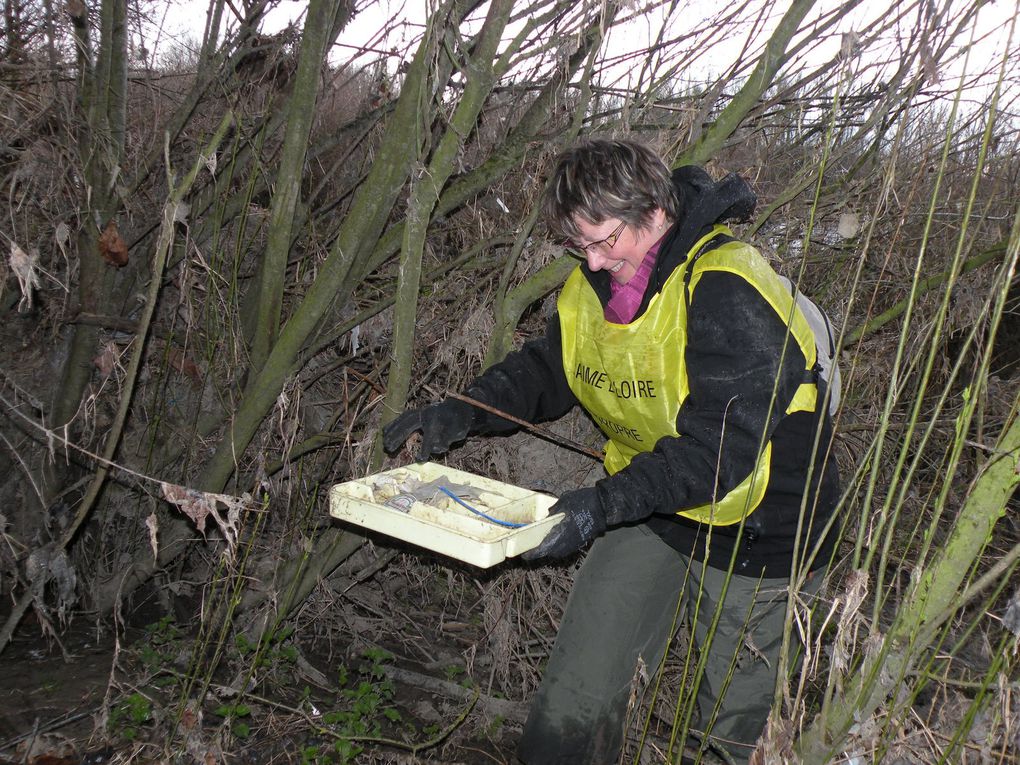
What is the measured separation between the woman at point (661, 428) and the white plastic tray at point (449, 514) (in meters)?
0.10

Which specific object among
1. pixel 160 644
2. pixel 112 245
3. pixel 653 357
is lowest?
pixel 160 644

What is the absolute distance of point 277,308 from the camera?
3166 mm

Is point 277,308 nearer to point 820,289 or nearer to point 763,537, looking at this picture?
point 763,537

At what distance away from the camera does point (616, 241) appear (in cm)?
239

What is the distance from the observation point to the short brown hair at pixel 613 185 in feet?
7.61

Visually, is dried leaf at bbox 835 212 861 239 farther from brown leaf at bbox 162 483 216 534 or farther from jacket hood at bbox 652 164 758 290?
brown leaf at bbox 162 483 216 534

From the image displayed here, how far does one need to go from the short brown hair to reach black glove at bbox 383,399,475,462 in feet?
2.37

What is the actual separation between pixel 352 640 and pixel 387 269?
181cm

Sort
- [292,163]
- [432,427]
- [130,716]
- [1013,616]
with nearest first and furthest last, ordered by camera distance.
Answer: [1013,616], [432,427], [130,716], [292,163]

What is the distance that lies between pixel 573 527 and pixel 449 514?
0.35m

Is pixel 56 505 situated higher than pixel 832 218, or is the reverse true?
pixel 832 218

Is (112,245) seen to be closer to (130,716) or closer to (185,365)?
(185,365)

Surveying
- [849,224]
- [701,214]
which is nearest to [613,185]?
[701,214]

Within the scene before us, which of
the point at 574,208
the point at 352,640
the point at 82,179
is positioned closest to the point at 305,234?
the point at 82,179
